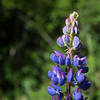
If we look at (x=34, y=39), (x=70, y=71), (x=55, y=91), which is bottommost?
(x=55, y=91)

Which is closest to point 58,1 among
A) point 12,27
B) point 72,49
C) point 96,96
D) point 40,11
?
point 40,11

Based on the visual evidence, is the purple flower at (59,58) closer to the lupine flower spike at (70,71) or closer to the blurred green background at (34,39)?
the lupine flower spike at (70,71)

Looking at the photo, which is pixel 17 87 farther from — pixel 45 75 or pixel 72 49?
pixel 72 49

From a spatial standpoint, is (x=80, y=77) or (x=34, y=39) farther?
(x=34, y=39)

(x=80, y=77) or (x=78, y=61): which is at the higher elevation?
(x=78, y=61)

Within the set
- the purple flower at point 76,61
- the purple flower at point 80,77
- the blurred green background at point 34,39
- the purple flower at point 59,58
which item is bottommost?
the purple flower at point 80,77

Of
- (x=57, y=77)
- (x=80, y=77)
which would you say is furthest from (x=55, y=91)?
(x=80, y=77)

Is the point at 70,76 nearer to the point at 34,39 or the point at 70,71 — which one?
the point at 70,71

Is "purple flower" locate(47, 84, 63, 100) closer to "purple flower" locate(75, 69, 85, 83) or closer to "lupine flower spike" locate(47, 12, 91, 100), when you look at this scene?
"lupine flower spike" locate(47, 12, 91, 100)

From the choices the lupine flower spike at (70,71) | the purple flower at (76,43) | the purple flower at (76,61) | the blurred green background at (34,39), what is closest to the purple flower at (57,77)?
the lupine flower spike at (70,71)
